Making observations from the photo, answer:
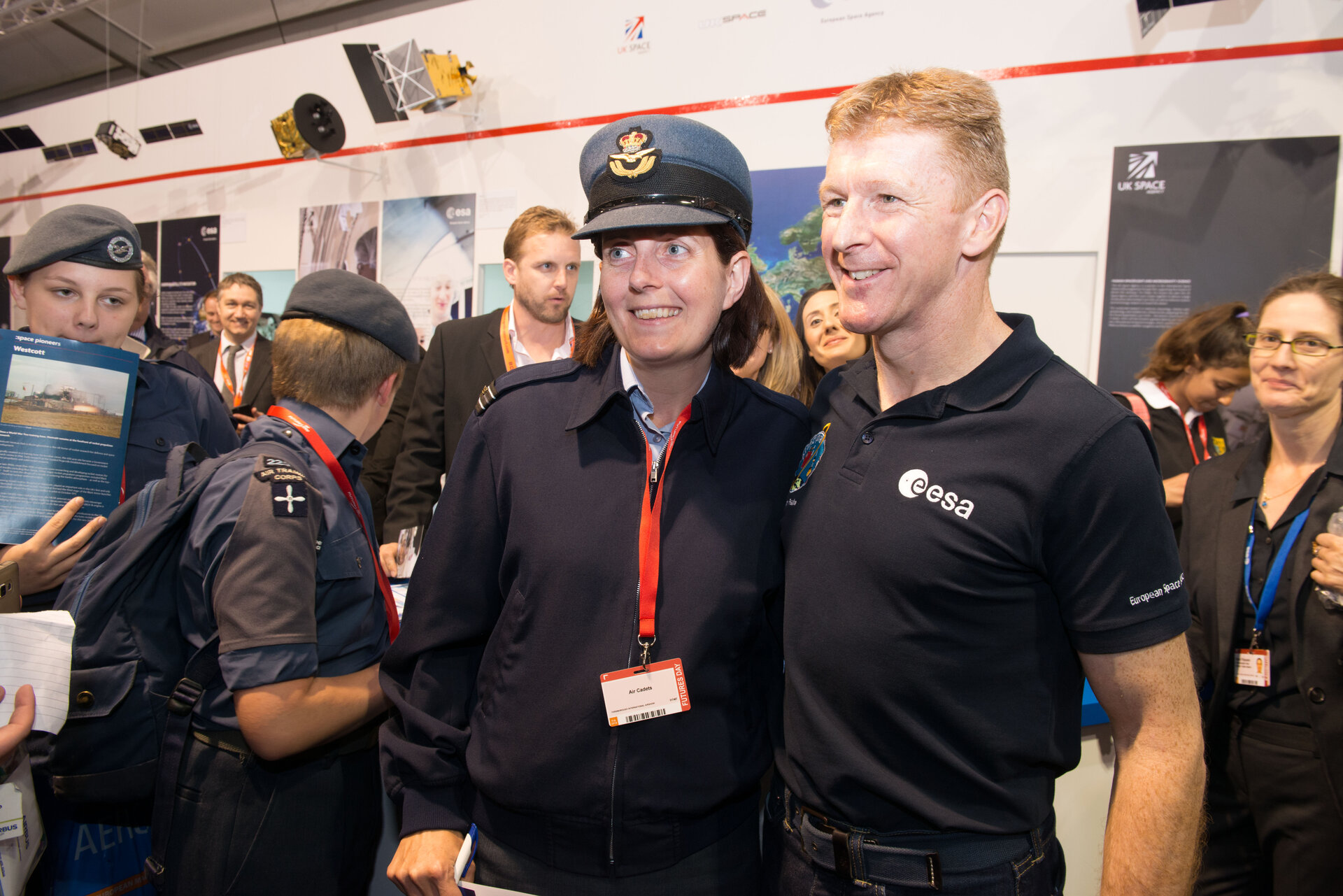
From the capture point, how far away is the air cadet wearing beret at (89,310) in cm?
188

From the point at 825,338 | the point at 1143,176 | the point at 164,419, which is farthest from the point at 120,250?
the point at 1143,176

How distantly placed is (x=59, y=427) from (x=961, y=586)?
2.23m

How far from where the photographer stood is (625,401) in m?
1.30

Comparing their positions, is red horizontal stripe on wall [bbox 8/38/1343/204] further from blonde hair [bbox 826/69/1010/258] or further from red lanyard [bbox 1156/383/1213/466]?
blonde hair [bbox 826/69/1010/258]

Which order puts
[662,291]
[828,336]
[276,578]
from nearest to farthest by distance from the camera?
[662,291]
[276,578]
[828,336]

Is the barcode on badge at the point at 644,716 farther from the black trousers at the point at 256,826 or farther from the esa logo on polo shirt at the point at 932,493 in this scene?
the black trousers at the point at 256,826

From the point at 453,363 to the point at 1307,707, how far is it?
10.3 ft

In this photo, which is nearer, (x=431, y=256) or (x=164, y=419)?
(x=164, y=419)

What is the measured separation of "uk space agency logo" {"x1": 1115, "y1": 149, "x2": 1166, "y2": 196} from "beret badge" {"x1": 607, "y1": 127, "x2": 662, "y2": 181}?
341cm

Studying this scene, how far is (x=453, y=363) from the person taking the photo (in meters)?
3.31

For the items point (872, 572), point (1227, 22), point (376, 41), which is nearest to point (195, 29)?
point (376, 41)

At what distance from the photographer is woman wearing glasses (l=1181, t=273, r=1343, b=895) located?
1899 millimetres

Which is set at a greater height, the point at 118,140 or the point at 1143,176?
the point at 118,140

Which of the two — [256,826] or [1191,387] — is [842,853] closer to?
[256,826]
